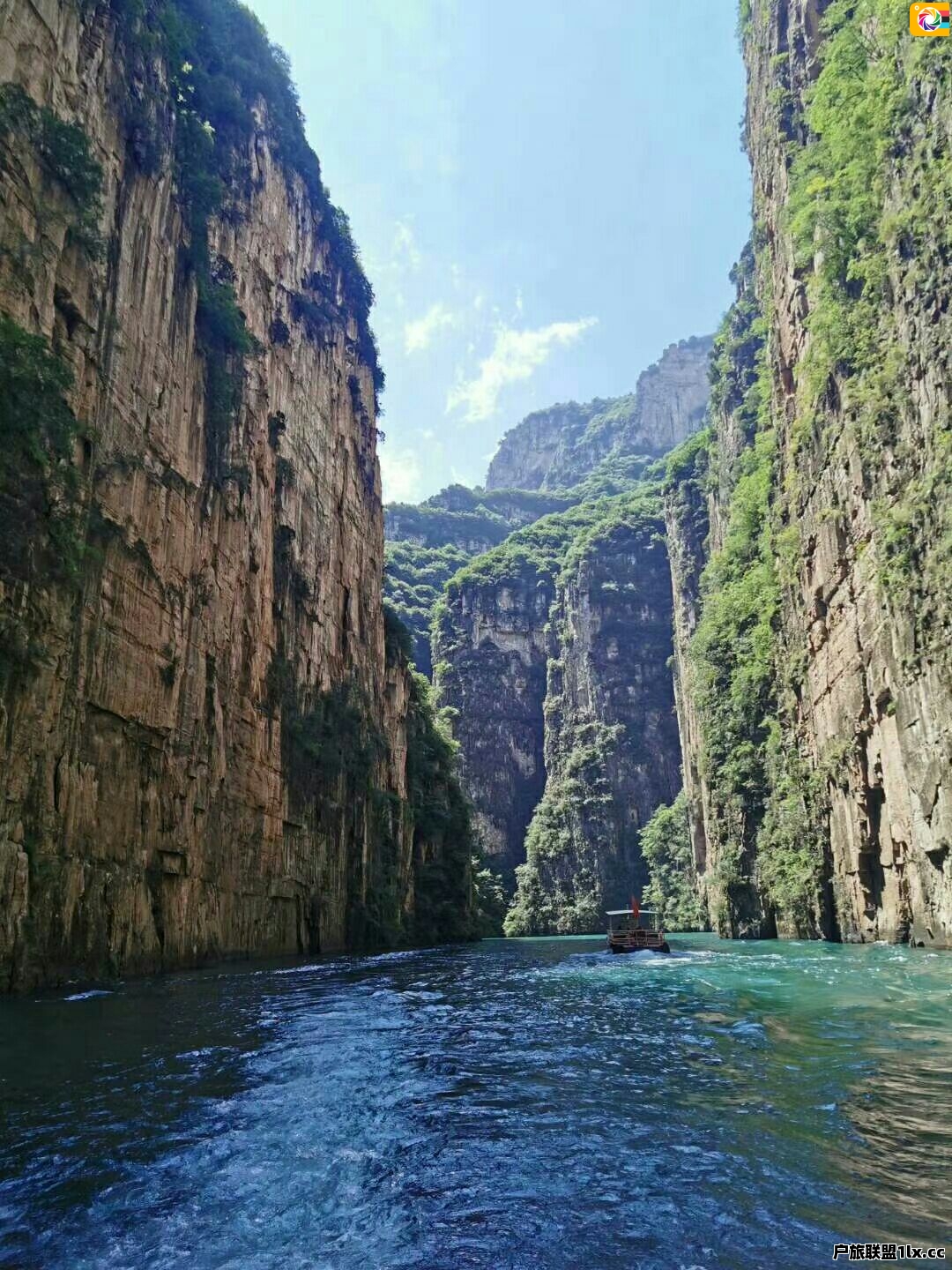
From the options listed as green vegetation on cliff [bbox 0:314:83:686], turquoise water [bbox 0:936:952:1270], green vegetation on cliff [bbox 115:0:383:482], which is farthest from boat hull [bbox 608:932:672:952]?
green vegetation on cliff [bbox 0:314:83:686]

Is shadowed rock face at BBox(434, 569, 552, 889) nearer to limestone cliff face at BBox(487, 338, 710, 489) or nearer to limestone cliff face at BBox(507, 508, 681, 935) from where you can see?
limestone cliff face at BBox(507, 508, 681, 935)

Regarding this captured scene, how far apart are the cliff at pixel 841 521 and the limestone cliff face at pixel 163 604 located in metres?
19.9

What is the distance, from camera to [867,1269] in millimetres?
4312

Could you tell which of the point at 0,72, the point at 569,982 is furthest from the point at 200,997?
the point at 0,72

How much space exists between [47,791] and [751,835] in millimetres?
39738

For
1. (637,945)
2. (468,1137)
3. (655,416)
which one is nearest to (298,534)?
(637,945)

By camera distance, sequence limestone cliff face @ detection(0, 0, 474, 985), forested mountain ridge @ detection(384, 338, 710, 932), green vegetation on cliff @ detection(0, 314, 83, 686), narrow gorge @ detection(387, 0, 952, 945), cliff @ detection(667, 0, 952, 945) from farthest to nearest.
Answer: forested mountain ridge @ detection(384, 338, 710, 932) → narrow gorge @ detection(387, 0, 952, 945) → cliff @ detection(667, 0, 952, 945) → limestone cliff face @ detection(0, 0, 474, 985) → green vegetation on cliff @ detection(0, 314, 83, 686)

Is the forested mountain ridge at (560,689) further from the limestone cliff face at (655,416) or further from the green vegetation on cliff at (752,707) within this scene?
the limestone cliff face at (655,416)

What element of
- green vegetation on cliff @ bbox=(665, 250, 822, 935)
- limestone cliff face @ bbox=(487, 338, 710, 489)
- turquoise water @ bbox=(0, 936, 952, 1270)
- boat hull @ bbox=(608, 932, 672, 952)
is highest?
limestone cliff face @ bbox=(487, 338, 710, 489)

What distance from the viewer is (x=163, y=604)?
2256cm

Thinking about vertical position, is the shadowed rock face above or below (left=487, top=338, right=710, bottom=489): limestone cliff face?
below

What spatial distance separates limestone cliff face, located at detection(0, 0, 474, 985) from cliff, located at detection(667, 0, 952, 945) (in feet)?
65.3

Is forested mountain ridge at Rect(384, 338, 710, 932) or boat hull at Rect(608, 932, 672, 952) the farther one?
forested mountain ridge at Rect(384, 338, 710, 932)

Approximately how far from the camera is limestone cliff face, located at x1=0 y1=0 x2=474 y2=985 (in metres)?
16.6
